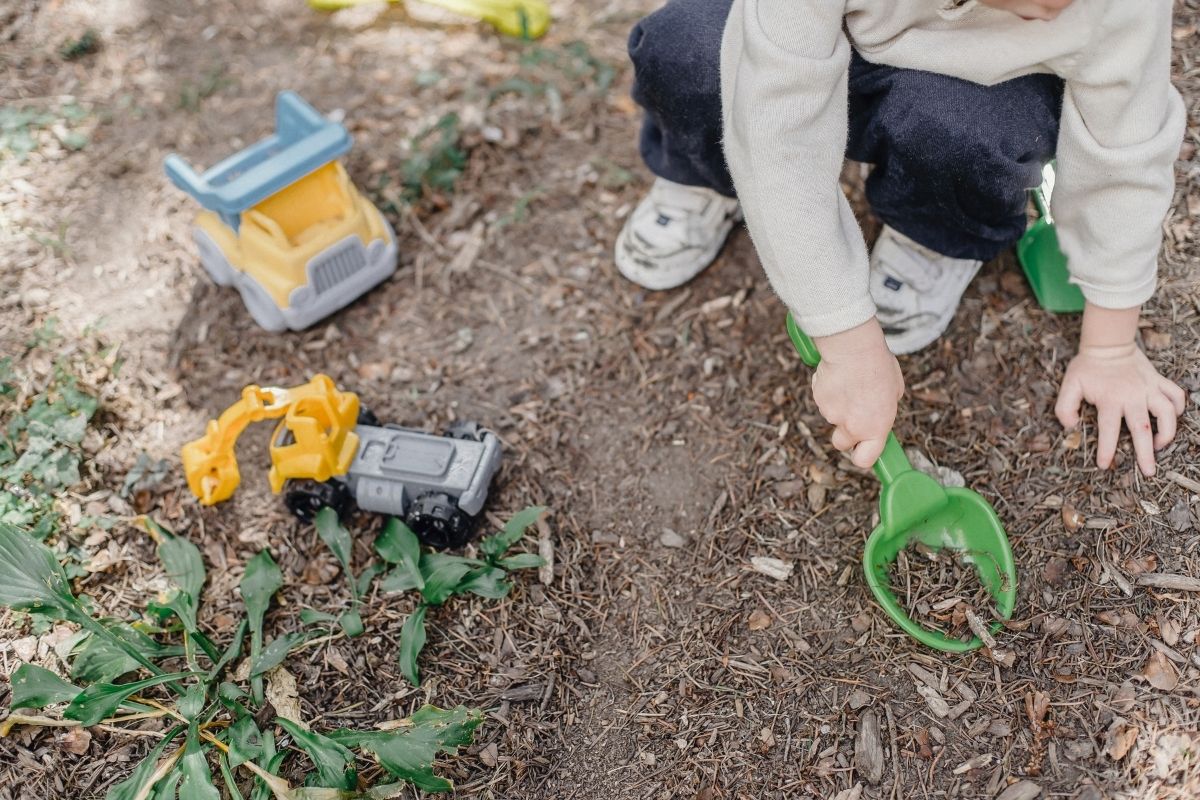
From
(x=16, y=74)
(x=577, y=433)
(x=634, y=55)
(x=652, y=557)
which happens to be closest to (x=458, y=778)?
(x=652, y=557)

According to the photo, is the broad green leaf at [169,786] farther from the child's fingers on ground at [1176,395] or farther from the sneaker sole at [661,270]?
the child's fingers on ground at [1176,395]

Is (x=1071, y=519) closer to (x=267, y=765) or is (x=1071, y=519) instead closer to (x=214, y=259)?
(x=267, y=765)

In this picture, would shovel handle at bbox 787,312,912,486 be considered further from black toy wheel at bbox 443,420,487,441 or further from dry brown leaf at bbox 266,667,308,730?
dry brown leaf at bbox 266,667,308,730

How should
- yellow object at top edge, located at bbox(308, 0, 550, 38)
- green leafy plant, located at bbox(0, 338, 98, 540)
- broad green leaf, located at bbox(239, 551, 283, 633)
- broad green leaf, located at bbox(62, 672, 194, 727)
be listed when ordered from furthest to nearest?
1. yellow object at top edge, located at bbox(308, 0, 550, 38)
2. green leafy plant, located at bbox(0, 338, 98, 540)
3. broad green leaf, located at bbox(239, 551, 283, 633)
4. broad green leaf, located at bbox(62, 672, 194, 727)

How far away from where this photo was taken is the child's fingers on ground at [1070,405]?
→ 1.79 metres

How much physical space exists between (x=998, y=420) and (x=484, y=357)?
3.49 ft

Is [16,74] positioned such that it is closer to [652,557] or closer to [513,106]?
[513,106]

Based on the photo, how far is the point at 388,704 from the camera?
1.65 m

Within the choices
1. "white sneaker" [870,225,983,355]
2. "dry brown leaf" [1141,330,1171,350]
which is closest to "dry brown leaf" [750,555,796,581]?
"white sneaker" [870,225,983,355]

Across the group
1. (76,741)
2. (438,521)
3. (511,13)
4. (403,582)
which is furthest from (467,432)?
(511,13)

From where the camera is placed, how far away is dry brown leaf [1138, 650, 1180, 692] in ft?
4.99

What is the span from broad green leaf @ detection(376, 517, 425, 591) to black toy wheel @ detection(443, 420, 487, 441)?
201 millimetres

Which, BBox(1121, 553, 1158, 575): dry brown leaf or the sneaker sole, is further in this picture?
the sneaker sole

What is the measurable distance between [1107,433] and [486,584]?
1.14m
